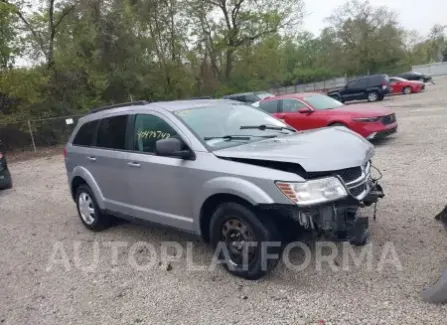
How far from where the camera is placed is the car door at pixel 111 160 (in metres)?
4.93

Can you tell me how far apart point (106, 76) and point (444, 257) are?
60.9ft

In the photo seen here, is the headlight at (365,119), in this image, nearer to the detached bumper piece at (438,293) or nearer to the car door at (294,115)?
the car door at (294,115)

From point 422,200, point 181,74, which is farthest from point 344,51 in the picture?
point 422,200

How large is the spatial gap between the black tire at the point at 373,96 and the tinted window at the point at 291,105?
55.3 feet

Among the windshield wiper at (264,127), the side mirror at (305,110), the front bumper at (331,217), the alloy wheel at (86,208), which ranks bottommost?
the alloy wheel at (86,208)

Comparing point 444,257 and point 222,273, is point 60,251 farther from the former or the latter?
point 444,257

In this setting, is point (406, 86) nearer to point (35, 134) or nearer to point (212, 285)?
point (35, 134)

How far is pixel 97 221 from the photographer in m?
5.65

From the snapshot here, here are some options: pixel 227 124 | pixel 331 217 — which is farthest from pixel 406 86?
pixel 331 217

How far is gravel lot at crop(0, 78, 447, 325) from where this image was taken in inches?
129

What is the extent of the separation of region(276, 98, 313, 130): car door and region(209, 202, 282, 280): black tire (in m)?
7.01

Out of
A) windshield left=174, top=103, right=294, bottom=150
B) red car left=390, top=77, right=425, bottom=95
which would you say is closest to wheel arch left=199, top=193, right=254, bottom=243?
windshield left=174, top=103, right=294, bottom=150

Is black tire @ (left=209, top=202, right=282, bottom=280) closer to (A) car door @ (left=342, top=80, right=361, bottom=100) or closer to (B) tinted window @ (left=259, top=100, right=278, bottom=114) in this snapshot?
(B) tinted window @ (left=259, top=100, right=278, bottom=114)

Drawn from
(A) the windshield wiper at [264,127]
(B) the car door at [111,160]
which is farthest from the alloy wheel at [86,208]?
(A) the windshield wiper at [264,127]
